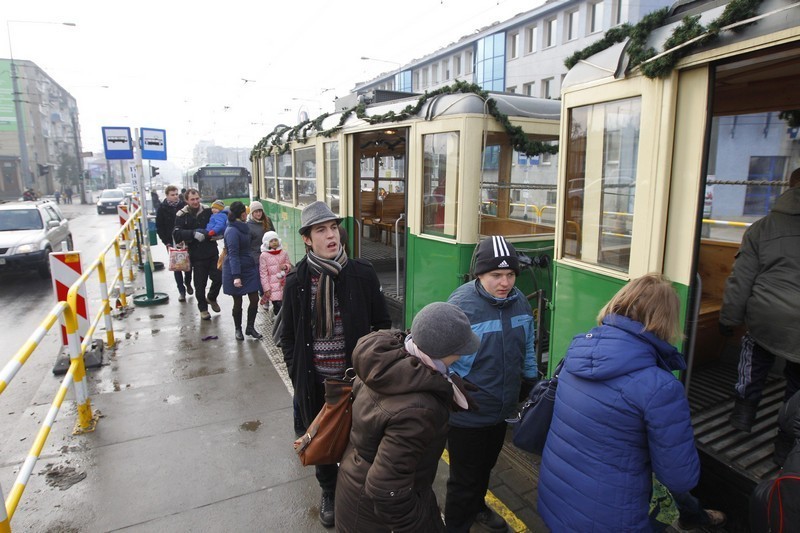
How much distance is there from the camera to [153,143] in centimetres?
904

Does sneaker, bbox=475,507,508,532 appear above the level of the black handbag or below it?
below

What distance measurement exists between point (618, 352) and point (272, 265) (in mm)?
4663

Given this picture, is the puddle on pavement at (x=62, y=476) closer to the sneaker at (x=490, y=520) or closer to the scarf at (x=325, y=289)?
the scarf at (x=325, y=289)

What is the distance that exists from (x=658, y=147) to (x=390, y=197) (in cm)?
774

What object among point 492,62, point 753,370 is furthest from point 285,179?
point 492,62

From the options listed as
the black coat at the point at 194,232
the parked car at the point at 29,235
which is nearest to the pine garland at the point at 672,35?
the black coat at the point at 194,232

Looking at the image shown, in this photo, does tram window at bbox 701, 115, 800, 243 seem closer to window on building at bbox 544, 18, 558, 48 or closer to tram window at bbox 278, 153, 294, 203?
window on building at bbox 544, 18, 558, 48

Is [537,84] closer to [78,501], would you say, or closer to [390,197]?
[390,197]

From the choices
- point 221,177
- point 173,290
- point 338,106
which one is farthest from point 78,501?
point 221,177

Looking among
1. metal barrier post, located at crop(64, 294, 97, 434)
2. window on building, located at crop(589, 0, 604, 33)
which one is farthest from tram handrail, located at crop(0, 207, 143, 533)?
window on building, located at crop(589, 0, 604, 33)

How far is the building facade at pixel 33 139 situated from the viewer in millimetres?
44156

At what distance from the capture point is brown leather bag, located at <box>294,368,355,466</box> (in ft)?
7.39

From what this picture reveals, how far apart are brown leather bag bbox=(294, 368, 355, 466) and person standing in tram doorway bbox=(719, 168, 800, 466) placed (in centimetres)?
247

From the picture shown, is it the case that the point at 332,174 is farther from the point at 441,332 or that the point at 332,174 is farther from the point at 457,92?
the point at 441,332
